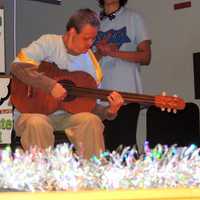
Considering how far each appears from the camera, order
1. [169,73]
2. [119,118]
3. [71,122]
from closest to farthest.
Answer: [71,122] < [119,118] < [169,73]

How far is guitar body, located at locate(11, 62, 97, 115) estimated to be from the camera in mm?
1890

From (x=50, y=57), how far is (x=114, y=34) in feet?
2.05

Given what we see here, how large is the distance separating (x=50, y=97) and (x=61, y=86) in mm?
110

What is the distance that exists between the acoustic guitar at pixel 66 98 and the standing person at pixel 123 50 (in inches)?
16.6

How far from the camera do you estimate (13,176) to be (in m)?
0.54

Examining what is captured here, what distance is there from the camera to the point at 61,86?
5.92 feet

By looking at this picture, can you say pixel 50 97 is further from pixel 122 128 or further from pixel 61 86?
pixel 122 128

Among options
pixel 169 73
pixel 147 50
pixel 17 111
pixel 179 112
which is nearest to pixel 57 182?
pixel 17 111

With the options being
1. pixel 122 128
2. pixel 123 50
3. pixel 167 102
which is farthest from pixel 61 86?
pixel 123 50

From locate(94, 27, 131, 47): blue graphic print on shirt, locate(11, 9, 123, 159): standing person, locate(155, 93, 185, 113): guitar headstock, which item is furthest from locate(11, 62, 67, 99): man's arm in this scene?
locate(94, 27, 131, 47): blue graphic print on shirt

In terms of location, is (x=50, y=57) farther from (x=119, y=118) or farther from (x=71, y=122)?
(x=119, y=118)

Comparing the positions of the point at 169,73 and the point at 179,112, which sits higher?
the point at 169,73

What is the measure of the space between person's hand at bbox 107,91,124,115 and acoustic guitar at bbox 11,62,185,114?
29 millimetres

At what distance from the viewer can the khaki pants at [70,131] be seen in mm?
1695
